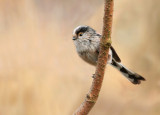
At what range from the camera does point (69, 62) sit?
2295mm

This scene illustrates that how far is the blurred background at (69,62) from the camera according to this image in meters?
2.30

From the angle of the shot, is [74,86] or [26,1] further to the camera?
[26,1]

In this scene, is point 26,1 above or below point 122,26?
below

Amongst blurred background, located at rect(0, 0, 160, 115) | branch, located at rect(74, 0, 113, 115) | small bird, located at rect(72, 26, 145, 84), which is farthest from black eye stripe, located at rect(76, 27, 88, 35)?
branch, located at rect(74, 0, 113, 115)

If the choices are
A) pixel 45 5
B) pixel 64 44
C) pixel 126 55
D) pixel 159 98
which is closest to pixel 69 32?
pixel 64 44

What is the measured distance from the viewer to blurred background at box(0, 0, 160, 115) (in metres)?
2.30

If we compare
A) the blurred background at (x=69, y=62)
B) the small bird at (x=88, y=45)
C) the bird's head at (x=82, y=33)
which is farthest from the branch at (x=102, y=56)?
the blurred background at (x=69, y=62)

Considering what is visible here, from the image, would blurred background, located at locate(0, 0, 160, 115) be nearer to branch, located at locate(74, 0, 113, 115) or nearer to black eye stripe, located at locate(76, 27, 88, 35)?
black eye stripe, located at locate(76, 27, 88, 35)

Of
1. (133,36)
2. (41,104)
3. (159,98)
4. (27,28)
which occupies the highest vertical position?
(133,36)

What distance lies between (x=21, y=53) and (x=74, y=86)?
1.54 ft

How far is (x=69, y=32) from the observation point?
2408 mm

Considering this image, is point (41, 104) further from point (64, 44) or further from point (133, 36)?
point (133, 36)

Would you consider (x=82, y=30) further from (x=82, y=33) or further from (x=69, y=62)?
(x=69, y=62)

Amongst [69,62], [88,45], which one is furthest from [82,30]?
[69,62]
